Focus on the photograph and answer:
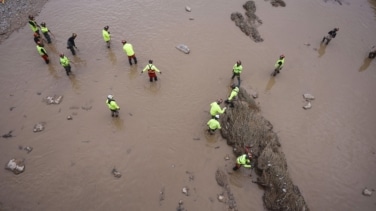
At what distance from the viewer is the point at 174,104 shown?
43.5 feet

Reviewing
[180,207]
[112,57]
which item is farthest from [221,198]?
[112,57]

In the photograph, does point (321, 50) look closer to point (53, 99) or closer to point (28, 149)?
point (53, 99)

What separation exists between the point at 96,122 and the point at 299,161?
9.75m

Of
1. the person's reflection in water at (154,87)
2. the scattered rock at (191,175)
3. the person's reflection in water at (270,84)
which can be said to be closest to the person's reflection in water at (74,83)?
the person's reflection in water at (154,87)

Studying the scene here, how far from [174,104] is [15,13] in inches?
541

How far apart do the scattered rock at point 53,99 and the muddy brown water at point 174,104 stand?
26 cm

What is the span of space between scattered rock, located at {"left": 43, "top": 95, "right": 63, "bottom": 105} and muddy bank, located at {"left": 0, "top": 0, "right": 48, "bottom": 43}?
6469mm

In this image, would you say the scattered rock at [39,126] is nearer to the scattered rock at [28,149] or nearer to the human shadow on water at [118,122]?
the scattered rock at [28,149]

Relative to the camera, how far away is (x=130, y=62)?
1468 centimetres

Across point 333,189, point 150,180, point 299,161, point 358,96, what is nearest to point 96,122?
point 150,180

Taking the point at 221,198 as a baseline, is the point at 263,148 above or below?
above

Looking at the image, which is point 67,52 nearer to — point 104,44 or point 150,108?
point 104,44

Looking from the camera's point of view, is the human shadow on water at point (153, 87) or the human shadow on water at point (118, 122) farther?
the human shadow on water at point (153, 87)

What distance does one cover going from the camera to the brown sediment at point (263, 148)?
9.80 metres
